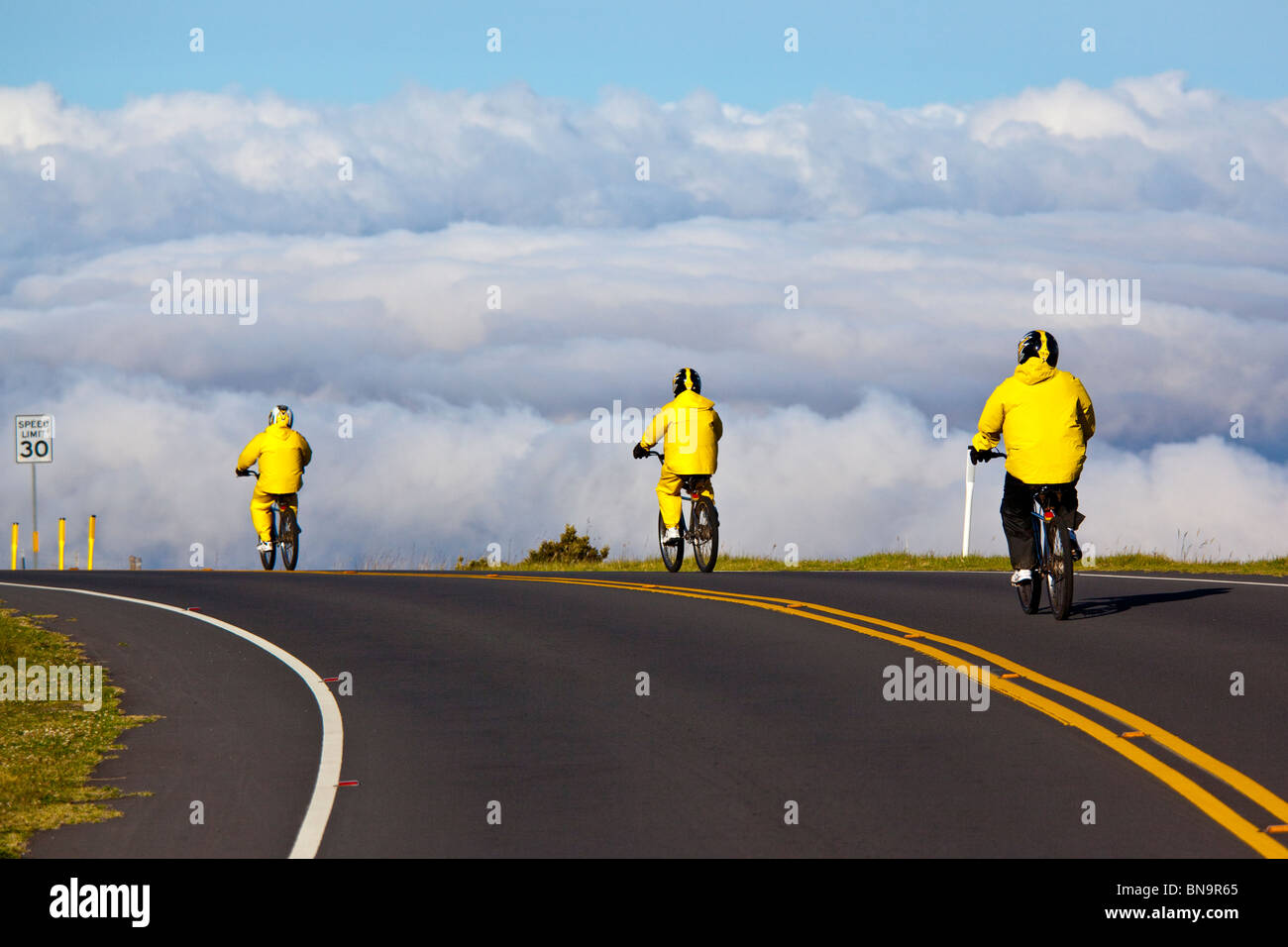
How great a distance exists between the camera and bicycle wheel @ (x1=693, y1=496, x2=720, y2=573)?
22.1m

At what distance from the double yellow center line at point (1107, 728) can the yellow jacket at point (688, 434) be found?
5073 millimetres

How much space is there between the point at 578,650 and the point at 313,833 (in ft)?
19.4

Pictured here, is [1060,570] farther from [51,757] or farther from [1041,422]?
[51,757]

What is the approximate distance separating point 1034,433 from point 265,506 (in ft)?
53.0

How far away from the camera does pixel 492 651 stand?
13.7m

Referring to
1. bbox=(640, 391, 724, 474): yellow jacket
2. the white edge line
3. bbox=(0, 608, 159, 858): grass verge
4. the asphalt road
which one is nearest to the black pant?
the asphalt road

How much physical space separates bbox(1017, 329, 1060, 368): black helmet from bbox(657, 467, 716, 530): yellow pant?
7.69m

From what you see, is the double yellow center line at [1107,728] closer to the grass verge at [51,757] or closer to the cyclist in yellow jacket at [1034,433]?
the cyclist in yellow jacket at [1034,433]

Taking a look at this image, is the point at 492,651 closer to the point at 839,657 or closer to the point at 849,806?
the point at 839,657

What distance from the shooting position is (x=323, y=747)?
9898mm

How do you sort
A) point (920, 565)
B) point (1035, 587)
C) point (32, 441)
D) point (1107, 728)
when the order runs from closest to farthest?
1. point (1107, 728)
2. point (1035, 587)
3. point (920, 565)
4. point (32, 441)

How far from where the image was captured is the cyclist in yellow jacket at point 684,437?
2175 centimetres

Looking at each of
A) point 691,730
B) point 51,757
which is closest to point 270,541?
point 51,757
